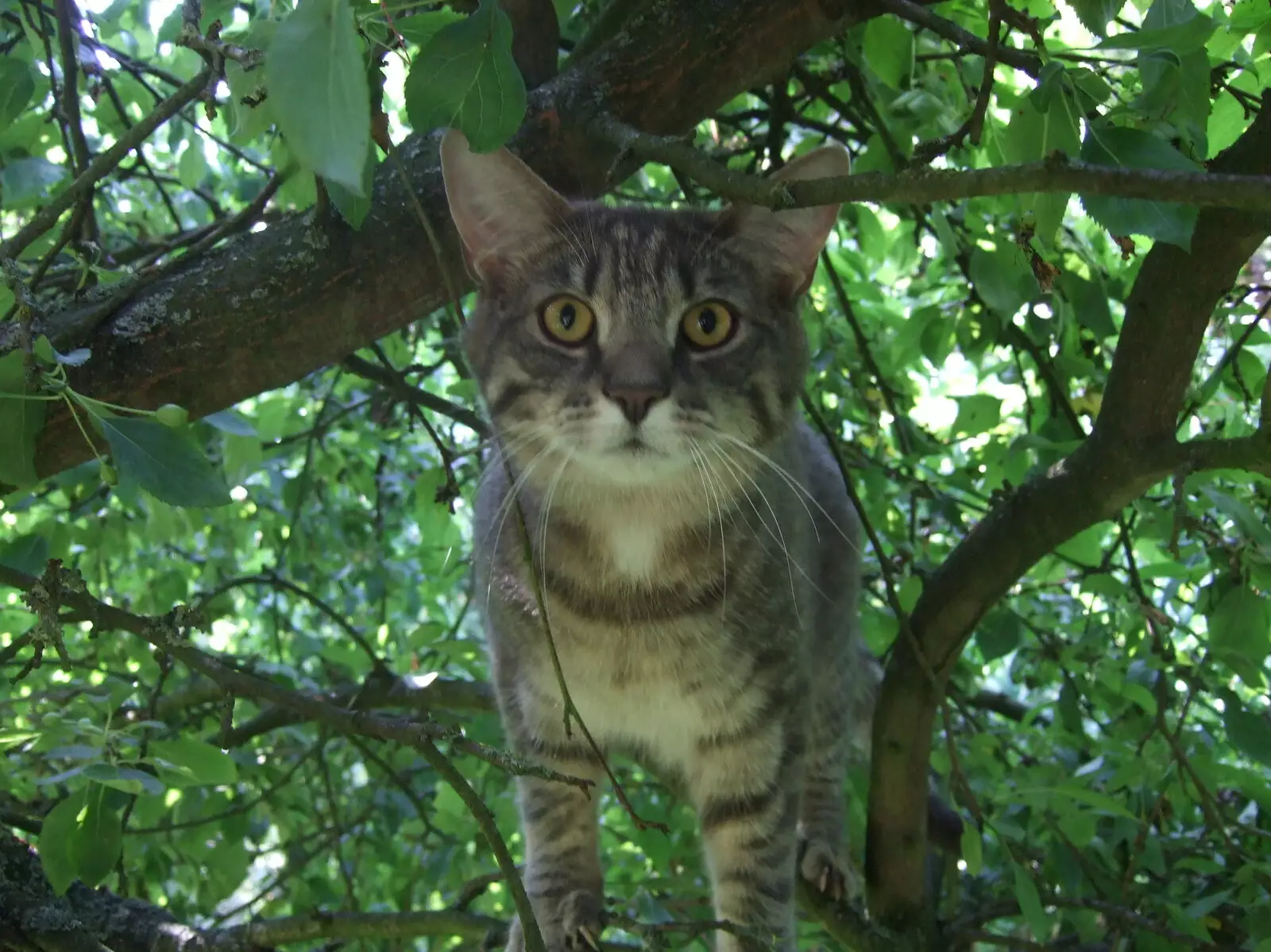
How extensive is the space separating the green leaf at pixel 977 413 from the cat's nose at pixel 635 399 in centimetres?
80

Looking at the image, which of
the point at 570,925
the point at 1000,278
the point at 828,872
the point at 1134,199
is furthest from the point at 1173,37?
Result: the point at 828,872

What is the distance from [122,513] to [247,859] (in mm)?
878

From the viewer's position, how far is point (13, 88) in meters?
1.74

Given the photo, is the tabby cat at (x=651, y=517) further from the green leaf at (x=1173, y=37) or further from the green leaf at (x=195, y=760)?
the green leaf at (x=1173, y=37)

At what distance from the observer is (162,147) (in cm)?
344

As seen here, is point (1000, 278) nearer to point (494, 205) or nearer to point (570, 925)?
point (494, 205)

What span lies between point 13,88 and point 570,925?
163cm

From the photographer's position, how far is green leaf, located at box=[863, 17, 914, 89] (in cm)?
169

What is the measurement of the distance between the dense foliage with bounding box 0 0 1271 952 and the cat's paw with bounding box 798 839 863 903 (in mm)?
162

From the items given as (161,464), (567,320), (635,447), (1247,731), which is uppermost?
(567,320)

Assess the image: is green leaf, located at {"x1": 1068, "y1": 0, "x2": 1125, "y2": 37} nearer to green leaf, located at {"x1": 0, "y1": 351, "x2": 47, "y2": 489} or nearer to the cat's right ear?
the cat's right ear

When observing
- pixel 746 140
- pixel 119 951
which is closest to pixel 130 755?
pixel 119 951

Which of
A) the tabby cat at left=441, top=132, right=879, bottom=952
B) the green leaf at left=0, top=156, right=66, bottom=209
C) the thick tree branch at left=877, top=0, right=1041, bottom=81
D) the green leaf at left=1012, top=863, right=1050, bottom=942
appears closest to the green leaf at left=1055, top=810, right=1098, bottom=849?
the green leaf at left=1012, top=863, right=1050, bottom=942

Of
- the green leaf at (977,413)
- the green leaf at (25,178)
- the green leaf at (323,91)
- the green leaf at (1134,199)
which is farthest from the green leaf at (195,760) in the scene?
the green leaf at (977,413)
